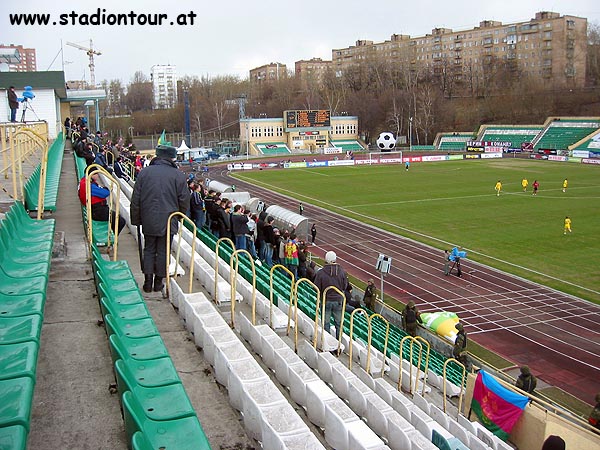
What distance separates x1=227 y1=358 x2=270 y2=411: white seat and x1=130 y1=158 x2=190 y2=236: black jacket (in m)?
1.78

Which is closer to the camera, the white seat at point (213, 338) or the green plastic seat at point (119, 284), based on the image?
the white seat at point (213, 338)

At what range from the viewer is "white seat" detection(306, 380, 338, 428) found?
549 cm

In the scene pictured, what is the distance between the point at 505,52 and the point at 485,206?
327 feet

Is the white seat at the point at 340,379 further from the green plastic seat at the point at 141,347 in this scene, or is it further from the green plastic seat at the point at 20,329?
the green plastic seat at the point at 20,329

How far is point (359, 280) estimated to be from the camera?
23.8m

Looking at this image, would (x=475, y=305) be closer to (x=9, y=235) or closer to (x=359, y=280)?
(x=359, y=280)

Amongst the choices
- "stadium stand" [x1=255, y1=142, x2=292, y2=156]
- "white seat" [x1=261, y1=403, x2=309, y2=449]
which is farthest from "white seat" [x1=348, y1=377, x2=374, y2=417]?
"stadium stand" [x1=255, y1=142, x2=292, y2=156]

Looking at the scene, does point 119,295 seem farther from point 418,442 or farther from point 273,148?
point 273,148

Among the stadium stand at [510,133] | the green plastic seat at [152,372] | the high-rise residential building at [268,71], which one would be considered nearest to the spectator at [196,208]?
the green plastic seat at [152,372]

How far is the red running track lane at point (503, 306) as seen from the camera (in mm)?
15859

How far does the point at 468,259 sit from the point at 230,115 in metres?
105

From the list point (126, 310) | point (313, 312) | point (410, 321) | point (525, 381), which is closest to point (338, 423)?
point (126, 310)

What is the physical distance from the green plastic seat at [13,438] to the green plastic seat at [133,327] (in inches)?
67.5

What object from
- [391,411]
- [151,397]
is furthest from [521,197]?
[151,397]
